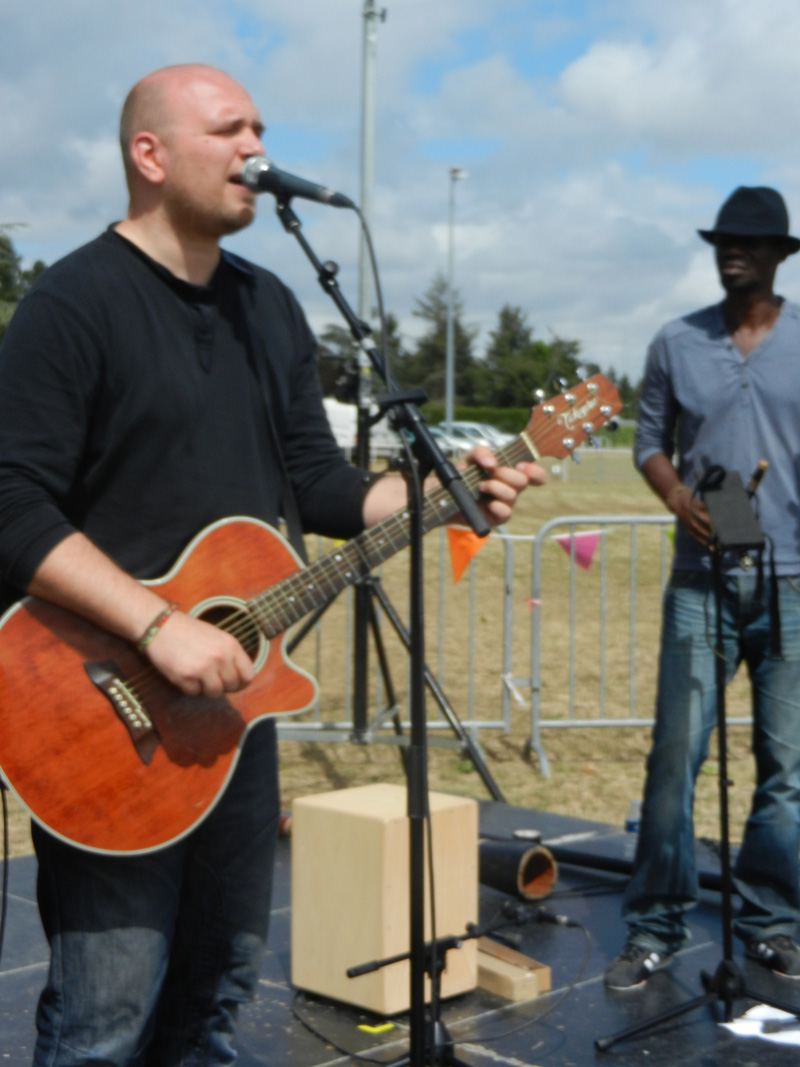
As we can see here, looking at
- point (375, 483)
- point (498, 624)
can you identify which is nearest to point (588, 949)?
point (375, 483)

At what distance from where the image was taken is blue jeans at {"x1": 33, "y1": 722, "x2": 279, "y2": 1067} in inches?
85.8

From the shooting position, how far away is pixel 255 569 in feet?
8.30

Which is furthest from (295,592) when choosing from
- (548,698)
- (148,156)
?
(548,698)

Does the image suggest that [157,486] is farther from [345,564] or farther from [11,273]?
[11,273]

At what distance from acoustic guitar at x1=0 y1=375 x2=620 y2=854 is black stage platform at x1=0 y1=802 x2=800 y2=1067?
4.69 ft

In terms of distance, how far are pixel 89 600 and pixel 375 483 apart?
78 centimetres

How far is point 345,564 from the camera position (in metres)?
2.71

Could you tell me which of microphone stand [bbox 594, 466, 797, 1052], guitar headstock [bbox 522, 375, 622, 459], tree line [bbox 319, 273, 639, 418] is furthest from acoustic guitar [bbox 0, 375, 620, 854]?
tree line [bbox 319, 273, 639, 418]

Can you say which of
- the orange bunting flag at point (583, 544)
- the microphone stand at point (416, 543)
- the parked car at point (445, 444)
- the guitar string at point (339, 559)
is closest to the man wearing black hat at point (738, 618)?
the parked car at point (445, 444)

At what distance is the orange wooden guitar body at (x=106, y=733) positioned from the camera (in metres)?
2.20

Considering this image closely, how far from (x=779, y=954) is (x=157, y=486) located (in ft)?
9.01

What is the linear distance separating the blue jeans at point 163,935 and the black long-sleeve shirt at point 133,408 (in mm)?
509

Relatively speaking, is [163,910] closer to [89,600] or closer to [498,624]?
[89,600]

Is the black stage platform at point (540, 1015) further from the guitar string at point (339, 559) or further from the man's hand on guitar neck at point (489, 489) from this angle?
the man's hand on guitar neck at point (489, 489)
